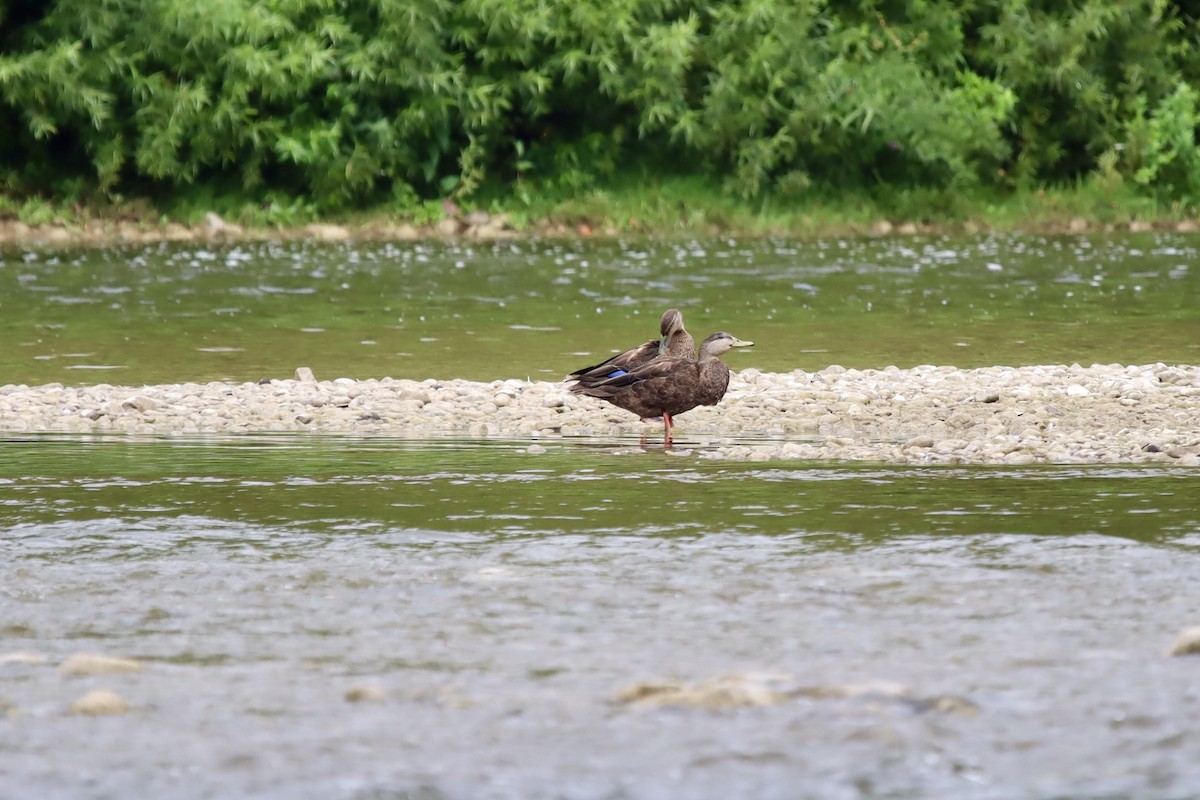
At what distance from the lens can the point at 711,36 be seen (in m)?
29.9

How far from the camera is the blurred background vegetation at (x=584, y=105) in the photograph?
A: 92.0ft

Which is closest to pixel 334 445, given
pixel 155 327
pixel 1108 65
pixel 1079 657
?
pixel 1079 657

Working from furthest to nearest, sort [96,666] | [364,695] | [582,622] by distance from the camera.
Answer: [582,622]
[96,666]
[364,695]

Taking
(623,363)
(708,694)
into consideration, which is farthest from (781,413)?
(708,694)

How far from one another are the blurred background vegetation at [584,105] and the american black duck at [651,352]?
58.7 feet

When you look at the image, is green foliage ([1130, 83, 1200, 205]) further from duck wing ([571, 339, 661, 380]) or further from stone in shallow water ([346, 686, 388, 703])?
stone in shallow water ([346, 686, 388, 703])

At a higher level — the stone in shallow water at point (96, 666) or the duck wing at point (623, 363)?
the duck wing at point (623, 363)

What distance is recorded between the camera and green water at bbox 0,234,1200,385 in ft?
50.2

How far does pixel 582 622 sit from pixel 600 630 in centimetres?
12

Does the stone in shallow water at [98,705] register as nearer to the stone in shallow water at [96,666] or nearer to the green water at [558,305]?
the stone in shallow water at [96,666]

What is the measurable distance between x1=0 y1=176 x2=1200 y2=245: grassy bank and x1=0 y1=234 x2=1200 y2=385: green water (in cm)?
211

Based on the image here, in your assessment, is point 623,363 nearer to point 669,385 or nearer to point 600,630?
point 669,385

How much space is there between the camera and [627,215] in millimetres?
29766

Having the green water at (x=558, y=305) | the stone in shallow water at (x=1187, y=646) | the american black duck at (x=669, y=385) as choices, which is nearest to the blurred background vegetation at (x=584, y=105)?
the green water at (x=558, y=305)
